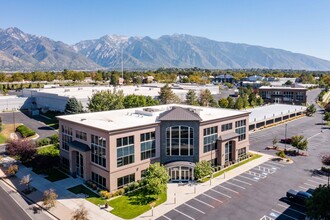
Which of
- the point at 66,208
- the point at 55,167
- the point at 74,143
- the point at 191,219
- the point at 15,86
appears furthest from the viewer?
the point at 15,86

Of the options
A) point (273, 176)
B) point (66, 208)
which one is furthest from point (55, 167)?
point (273, 176)

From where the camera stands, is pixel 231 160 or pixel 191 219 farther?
pixel 231 160

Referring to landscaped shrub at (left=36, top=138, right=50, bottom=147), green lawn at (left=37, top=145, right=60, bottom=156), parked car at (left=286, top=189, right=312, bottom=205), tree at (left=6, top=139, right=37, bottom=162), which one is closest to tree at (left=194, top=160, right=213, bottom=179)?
parked car at (left=286, top=189, right=312, bottom=205)

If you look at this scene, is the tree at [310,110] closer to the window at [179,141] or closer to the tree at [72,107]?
the window at [179,141]

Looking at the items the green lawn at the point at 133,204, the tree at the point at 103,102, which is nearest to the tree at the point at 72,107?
the tree at the point at 103,102

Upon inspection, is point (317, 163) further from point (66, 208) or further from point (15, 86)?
point (15, 86)

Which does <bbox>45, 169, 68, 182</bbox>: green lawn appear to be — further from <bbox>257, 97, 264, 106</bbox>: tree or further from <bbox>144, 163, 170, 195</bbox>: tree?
<bbox>257, 97, 264, 106</bbox>: tree

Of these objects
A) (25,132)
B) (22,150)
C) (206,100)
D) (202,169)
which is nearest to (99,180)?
(202,169)
